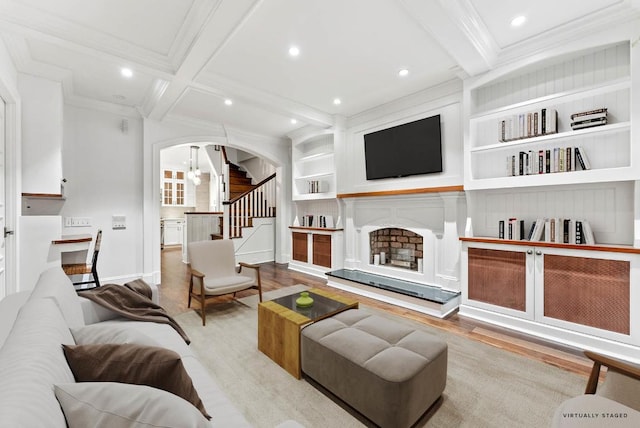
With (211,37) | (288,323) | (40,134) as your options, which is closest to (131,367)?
(288,323)

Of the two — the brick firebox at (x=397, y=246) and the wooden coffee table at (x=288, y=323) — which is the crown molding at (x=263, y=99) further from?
the wooden coffee table at (x=288, y=323)

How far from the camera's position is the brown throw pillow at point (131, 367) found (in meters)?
0.92

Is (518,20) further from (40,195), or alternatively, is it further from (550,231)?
(40,195)

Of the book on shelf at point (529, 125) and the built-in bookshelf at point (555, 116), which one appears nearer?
the built-in bookshelf at point (555, 116)

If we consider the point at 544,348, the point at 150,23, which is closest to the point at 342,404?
the point at 544,348

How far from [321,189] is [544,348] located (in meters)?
3.92

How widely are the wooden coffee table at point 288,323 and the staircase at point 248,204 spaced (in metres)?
3.79

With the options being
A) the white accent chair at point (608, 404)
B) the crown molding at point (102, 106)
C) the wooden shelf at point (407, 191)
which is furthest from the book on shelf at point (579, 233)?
the crown molding at point (102, 106)

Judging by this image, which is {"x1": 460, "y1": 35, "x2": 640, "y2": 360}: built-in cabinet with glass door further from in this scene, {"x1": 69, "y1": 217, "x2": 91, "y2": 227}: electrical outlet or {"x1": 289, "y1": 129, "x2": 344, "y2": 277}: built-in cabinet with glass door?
{"x1": 69, "y1": 217, "x2": 91, "y2": 227}: electrical outlet

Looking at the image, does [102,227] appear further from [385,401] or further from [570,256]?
[570,256]

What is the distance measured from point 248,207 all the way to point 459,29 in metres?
5.03

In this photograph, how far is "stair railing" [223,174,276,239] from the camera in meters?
6.04

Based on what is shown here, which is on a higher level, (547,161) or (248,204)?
(547,161)

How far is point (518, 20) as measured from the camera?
2.48 meters
